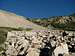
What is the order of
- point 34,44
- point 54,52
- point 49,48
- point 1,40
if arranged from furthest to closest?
point 1,40 < point 34,44 < point 49,48 < point 54,52

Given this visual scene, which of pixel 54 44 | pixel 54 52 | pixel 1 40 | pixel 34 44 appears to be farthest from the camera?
pixel 1 40

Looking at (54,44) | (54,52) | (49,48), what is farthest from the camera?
(49,48)

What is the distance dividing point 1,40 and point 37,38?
25.9ft

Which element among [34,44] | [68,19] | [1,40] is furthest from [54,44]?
[68,19]

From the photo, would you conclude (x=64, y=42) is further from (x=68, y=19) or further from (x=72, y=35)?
(x=68, y=19)

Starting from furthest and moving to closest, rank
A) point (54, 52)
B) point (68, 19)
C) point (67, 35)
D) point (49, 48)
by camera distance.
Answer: point (68, 19), point (67, 35), point (49, 48), point (54, 52)

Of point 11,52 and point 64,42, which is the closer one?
point 64,42

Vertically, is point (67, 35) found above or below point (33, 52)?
above

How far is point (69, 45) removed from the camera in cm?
1867

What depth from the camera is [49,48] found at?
19.5 metres

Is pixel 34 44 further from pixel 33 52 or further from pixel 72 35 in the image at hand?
pixel 72 35

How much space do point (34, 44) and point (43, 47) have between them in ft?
4.59

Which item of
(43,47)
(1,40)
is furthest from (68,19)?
(43,47)

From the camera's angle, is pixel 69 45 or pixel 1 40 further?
pixel 1 40
